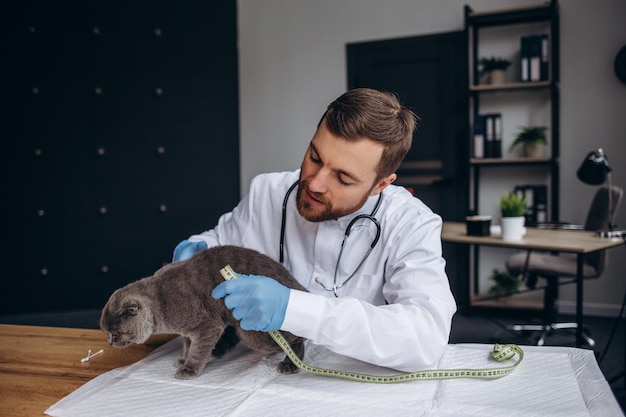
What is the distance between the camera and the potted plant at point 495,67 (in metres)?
4.01

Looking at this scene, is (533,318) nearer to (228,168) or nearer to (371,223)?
(228,168)

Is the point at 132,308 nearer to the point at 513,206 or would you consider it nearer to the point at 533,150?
the point at 513,206

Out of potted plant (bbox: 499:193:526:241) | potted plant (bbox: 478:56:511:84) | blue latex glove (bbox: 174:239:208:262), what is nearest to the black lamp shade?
potted plant (bbox: 499:193:526:241)

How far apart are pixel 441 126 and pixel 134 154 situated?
250 cm

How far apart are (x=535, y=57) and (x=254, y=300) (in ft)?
12.2

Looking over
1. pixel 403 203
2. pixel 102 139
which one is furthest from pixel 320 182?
pixel 102 139

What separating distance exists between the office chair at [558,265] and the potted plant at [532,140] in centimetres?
65

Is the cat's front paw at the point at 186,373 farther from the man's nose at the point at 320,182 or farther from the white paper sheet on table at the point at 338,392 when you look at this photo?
the man's nose at the point at 320,182

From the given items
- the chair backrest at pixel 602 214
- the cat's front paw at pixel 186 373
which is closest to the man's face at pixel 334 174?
the cat's front paw at pixel 186 373

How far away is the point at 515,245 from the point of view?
112 inches

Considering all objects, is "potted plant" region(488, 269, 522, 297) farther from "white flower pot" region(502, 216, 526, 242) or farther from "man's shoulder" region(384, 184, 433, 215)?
"man's shoulder" region(384, 184, 433, 215)

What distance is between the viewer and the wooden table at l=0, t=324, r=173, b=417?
3.03ft

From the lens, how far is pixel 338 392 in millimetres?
951

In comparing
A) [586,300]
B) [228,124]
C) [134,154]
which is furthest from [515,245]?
[134,154]
